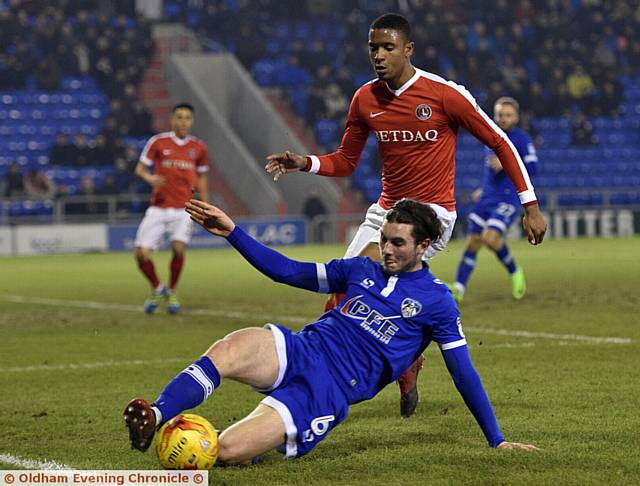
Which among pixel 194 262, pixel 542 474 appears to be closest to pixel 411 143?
pixel 542 474

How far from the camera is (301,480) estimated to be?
491cm

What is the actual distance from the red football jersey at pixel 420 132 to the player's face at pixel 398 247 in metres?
1.55

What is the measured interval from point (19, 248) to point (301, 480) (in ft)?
74.5

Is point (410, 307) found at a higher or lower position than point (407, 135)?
lower

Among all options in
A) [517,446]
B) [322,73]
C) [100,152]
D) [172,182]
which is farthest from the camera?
[322,73]

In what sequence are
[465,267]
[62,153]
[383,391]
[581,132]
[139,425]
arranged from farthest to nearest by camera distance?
1. [581,132]
2. [62,153]
3. [465,267]
4. [383,391]
5. [139,425]

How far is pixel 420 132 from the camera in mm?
6844

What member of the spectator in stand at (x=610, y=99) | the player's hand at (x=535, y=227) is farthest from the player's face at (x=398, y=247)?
the spectator in stand at (x=610, y=99)

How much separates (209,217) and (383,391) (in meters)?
2.73

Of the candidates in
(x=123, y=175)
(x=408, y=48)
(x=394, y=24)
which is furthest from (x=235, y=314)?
(x=123, y=175)

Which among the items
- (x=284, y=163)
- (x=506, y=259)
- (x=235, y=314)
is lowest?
(x=235, y=314)

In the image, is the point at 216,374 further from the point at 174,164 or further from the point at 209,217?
the point at 174,164

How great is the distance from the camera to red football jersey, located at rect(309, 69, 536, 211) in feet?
22.1

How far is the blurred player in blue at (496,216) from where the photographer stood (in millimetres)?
13180
